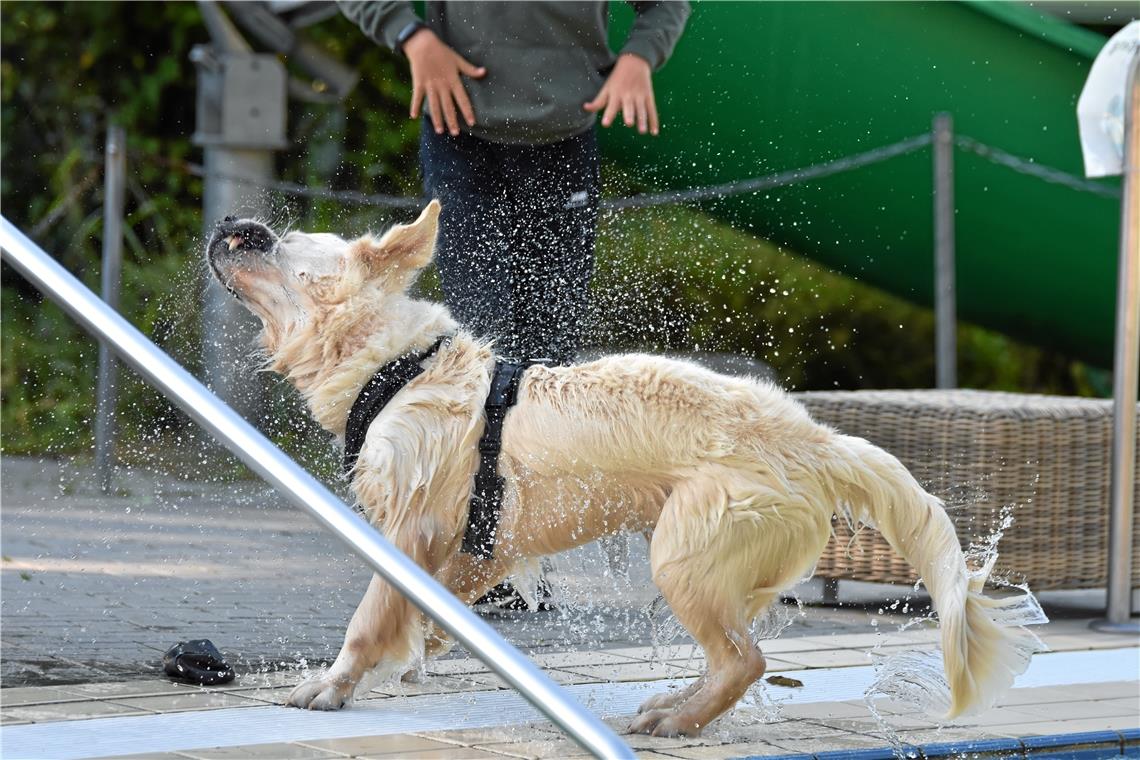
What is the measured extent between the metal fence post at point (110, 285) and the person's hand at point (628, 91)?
9.75 feet

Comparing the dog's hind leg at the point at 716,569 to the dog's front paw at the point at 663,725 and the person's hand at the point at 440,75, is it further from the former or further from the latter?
the person's hand at the point at 440,75

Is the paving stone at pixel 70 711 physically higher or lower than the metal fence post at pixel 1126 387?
lower

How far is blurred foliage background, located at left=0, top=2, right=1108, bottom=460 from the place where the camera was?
27.3 ft

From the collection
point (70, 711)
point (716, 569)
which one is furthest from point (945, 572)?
point (70, 711)

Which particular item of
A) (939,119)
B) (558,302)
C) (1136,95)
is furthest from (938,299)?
(558,302)

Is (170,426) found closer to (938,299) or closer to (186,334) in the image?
(186,334)

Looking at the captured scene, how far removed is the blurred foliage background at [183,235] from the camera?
8312 millimetres

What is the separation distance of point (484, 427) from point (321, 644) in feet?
3.47

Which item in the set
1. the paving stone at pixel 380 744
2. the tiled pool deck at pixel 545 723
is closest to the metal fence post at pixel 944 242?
the tiled pool deck at pixel 545 723

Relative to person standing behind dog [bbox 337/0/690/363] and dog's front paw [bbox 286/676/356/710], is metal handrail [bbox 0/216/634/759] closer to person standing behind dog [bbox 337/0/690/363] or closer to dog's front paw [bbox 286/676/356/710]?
dog's front paw [bbox 286/676/356/710]

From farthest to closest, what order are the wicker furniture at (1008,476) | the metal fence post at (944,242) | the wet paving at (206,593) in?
the metal fence post at (944,242) → the wicker furniture at (1008,476) → the wet paving at (206,593)

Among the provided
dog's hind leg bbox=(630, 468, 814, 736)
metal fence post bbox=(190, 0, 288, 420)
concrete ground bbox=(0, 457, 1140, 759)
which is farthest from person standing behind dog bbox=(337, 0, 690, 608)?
metal fence post bbox=(190, 0, 288, 420)

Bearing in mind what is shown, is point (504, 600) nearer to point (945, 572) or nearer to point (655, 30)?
point (945, 572)

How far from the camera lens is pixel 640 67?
14.9ft
